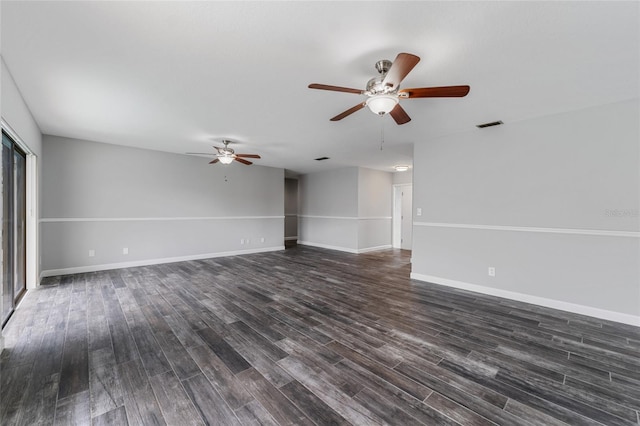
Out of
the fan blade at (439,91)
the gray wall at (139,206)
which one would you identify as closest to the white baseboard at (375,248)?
the gray wall at (139,206)

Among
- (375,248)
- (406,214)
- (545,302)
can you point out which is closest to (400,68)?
(545,302)

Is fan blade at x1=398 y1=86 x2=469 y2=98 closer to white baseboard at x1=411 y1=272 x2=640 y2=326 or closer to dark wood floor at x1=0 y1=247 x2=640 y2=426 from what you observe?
dark wood floor at x1=0 y1=247 x2=640 y2=426

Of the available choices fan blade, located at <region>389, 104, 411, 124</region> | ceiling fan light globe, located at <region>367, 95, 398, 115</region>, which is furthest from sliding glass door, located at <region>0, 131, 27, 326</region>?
fan blade, located at <region>389, 104, 411, 124</region>

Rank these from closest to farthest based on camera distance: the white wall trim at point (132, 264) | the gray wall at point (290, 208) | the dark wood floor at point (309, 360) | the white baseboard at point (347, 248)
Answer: the dark wood floor at point (309, 360) → the white wall trim at point (132, 264) → the white baseboard at point (347, 248) → the gray wall at point (290, 208)

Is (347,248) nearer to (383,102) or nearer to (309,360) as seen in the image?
(309,360)

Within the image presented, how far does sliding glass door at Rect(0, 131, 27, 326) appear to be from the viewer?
9.47ft

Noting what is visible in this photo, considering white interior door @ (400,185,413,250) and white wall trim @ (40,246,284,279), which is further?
white interior door @ (400,185,413,250)

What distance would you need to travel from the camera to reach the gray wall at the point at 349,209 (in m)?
7.36

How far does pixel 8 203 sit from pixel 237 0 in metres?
3.73

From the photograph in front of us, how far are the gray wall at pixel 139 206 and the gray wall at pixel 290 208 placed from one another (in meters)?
2.72

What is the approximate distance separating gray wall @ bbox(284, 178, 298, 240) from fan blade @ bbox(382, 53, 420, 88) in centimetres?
830

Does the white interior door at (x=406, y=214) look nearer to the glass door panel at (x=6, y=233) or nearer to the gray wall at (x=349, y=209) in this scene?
the gray wall at (x=349, y=209)

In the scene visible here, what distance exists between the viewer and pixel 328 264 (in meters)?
5.77

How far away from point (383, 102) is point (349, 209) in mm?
5281
